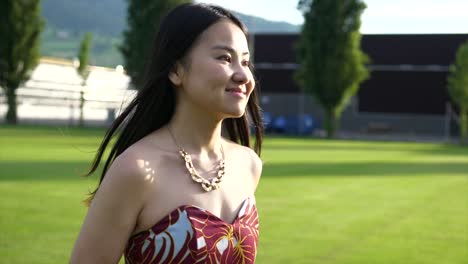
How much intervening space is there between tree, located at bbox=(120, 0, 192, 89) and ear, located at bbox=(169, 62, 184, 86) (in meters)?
42.1

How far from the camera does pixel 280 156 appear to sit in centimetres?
2055

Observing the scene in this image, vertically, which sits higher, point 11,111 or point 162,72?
point 162,72

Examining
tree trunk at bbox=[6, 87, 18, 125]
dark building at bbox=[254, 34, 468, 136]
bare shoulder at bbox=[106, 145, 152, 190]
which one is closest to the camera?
bare shoulder at bbox=[106, 145, 152, 190]

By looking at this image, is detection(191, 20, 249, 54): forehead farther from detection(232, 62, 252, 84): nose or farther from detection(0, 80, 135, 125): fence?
detection(0, 80, 135, 125): fence

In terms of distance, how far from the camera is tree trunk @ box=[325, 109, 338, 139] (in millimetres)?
44062

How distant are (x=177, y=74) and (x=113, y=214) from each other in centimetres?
42

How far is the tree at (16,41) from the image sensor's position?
4303cm

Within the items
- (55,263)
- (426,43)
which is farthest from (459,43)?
(55,263)

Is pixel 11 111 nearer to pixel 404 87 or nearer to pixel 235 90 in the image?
pixel 404 87

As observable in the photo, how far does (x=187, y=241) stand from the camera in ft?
6.57

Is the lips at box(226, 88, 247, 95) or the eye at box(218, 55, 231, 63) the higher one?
the eye at box(218, 55, 231, 63)

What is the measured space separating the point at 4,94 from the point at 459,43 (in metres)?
27.3

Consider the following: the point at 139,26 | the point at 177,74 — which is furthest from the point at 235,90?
the point at 139,26

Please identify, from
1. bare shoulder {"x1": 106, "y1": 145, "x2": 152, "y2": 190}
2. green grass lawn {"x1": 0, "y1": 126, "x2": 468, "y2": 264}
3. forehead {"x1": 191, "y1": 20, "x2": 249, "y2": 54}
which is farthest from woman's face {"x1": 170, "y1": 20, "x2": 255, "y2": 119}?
green grass lawn {"x1": 0, "y1": 126, "x2": 468, "y2": 264}
